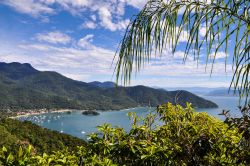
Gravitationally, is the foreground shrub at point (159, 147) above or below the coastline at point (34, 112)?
above

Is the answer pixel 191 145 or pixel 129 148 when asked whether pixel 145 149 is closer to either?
pixel 129 148

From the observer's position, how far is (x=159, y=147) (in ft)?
7.77

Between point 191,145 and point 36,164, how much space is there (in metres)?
1.15

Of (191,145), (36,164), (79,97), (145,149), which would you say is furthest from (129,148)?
(79,97)

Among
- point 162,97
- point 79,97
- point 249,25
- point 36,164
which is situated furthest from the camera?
point 79,97

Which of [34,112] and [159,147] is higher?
[159,147]

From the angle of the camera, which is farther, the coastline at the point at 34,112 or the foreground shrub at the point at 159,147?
the coastline at the point at 34,112

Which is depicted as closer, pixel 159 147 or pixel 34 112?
pixel 159 147

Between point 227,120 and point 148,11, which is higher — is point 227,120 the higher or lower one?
the lower one

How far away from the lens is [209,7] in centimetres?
106

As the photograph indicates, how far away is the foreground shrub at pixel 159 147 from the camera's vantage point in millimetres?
2279

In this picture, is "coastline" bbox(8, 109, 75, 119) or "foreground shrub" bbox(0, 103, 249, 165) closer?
"foreground shrub" bbox(0, 103, 249, 165)

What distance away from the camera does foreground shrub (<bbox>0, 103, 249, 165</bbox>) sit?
2279mm

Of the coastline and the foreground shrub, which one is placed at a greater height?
the foreground shrub
